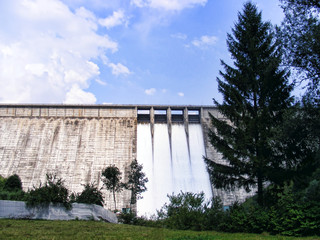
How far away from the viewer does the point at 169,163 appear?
32.5m

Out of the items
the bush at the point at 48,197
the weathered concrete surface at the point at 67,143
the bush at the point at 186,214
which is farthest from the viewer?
the weathered concrete surface at the point at 67,143

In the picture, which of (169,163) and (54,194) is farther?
(169,163)

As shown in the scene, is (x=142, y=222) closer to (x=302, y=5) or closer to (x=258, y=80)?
(x=258, y=80)

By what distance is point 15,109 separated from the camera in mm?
37719

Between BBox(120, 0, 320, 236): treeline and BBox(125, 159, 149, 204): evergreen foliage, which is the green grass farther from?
BBox(125, 159, 149, 204): evergreen foliage

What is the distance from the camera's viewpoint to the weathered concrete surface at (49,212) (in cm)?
1461

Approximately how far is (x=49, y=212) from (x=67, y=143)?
19958mm

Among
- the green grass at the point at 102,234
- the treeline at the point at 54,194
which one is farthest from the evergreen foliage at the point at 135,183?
the green grass at the point at 102,234

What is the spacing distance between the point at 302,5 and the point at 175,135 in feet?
77.6

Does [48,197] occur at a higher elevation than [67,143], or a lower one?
lower

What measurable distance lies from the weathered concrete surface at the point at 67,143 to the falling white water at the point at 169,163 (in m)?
1.44

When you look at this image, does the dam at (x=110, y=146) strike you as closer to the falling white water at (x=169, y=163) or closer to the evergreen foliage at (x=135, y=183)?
the falling white water at (x=169, y=163)

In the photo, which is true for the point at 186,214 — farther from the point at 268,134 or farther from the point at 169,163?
the point at 169,163

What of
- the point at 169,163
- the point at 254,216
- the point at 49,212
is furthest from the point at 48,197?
the point at 169,163
